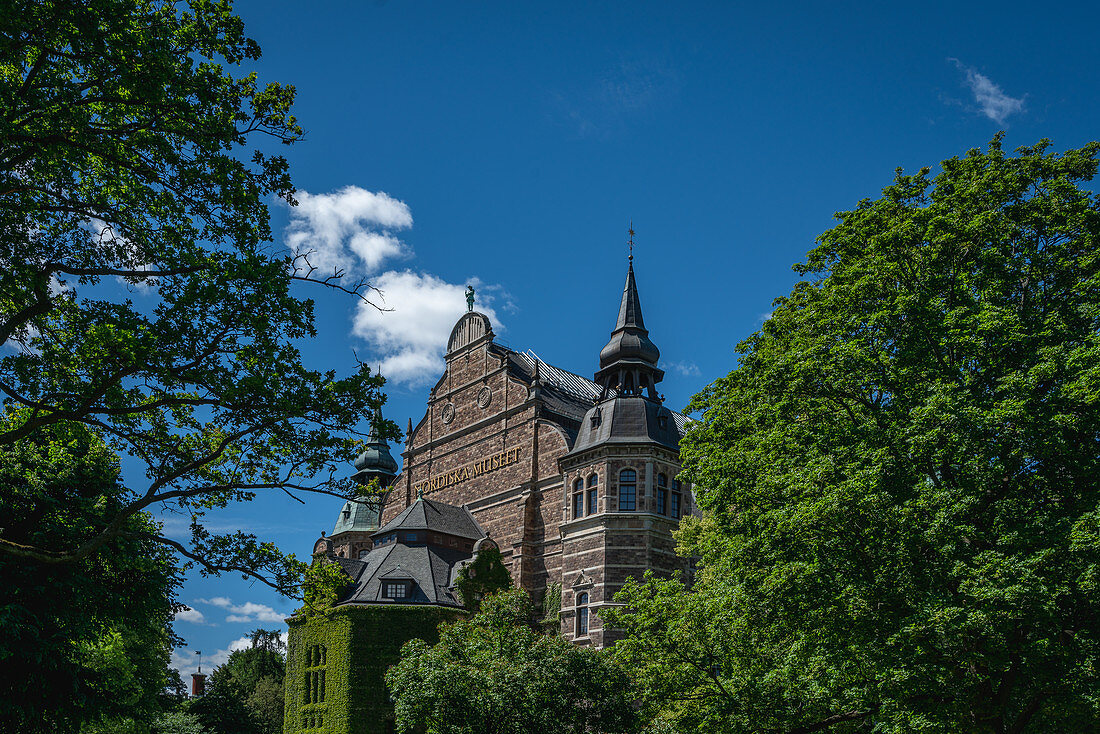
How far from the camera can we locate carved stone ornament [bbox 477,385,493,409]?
46.5m

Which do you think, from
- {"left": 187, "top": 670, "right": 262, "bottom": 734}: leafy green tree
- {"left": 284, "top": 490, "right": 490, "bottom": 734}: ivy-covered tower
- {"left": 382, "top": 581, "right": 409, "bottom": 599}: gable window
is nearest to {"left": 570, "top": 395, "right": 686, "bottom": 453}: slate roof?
{"left": 284, "top": 490, "right": 490, "bottom": 734}: ivy-covered tower

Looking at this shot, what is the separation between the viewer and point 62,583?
18562 mm

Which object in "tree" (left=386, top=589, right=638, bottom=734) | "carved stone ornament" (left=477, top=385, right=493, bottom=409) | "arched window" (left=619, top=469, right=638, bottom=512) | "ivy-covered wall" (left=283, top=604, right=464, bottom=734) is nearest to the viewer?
"tree" (left=386, top=589, right=638, bottom=734)

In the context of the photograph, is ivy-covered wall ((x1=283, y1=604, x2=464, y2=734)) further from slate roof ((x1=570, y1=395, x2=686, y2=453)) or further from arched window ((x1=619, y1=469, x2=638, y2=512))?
slate roof ((x1=570, y1=395, x2=686, y2=453))

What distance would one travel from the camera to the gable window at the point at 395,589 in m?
39.2

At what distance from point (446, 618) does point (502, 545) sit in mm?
5382

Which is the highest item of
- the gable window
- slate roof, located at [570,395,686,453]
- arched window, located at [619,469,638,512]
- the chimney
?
slate roof, located at [570,395,686,453]

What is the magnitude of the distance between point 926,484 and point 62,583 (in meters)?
17.2

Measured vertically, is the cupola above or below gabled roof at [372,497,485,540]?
above

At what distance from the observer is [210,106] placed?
43.2 ft

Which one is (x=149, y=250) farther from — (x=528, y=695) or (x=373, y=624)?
(x=373, y=624)

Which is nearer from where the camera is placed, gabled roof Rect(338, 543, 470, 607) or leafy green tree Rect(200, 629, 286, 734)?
gabled roof Rect(338, 543, 470, 607)

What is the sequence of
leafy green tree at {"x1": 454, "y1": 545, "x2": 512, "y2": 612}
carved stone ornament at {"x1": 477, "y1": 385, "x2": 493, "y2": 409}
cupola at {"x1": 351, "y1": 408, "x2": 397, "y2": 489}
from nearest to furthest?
1. leafy green tree at {"x1": 454, "y1": 545, "x2": 512, "y2": 612}
2. carved stone ornament at {"x1": 477, "y1": 385, "x2": 493, "y2": 409}
3. cupola at {"x1": 351, "y1": 408, "x2": 397, "y2": 489}

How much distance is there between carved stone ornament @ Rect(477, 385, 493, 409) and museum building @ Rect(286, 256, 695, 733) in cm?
8
